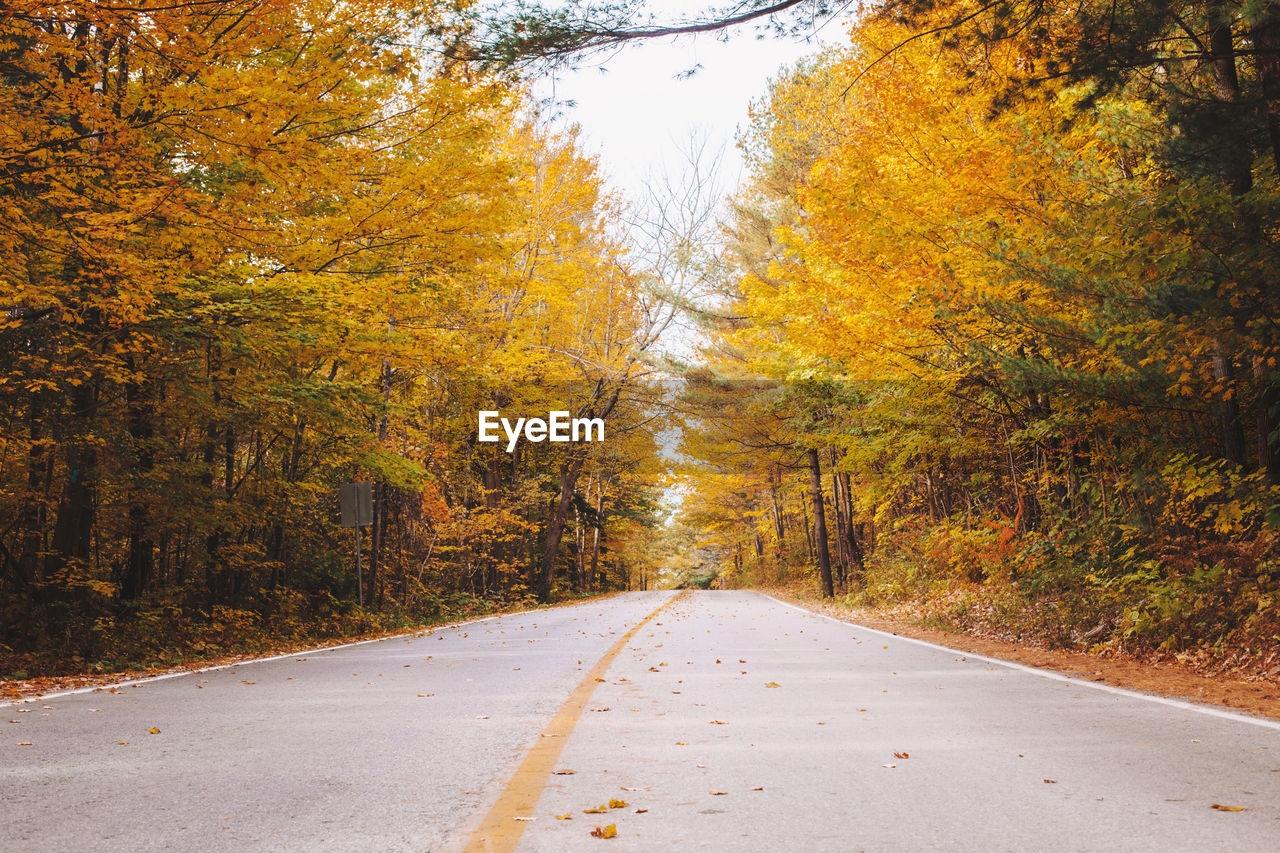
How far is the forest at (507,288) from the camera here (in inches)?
368

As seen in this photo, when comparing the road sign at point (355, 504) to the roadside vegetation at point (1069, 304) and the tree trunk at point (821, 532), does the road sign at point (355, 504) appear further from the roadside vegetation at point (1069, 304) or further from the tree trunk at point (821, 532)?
the tree trunk at point (821, 532)

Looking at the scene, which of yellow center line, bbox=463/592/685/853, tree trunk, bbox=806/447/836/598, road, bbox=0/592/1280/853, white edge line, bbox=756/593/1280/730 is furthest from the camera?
tree trunk, bbox=806/447/836/598

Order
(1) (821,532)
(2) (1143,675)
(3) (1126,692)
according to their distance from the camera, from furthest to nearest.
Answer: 1. (1) (821,532)
2. (2) (1143,675)
3. (3) (1126,692)

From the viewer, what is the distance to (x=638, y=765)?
5.29m

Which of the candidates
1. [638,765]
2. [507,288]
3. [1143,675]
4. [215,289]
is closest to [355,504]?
[215,289]

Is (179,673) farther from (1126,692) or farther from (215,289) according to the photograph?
(1126,692)

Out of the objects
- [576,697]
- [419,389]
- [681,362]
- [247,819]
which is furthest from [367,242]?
[681,362]

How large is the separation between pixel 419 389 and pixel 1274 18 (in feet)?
67.5

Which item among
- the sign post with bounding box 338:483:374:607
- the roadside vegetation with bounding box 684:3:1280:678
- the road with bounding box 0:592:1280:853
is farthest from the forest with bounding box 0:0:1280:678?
the road with bounding box 0:592:1280:853

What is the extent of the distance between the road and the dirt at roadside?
1.66 feet

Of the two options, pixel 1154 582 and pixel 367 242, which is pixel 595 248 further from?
pixel 1154 582

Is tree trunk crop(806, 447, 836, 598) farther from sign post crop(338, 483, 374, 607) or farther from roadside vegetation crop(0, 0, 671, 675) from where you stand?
sign post crop(338, 483, 374, 607)

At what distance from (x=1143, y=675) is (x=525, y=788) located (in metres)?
6.93

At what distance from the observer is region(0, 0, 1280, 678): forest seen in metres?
9.34
